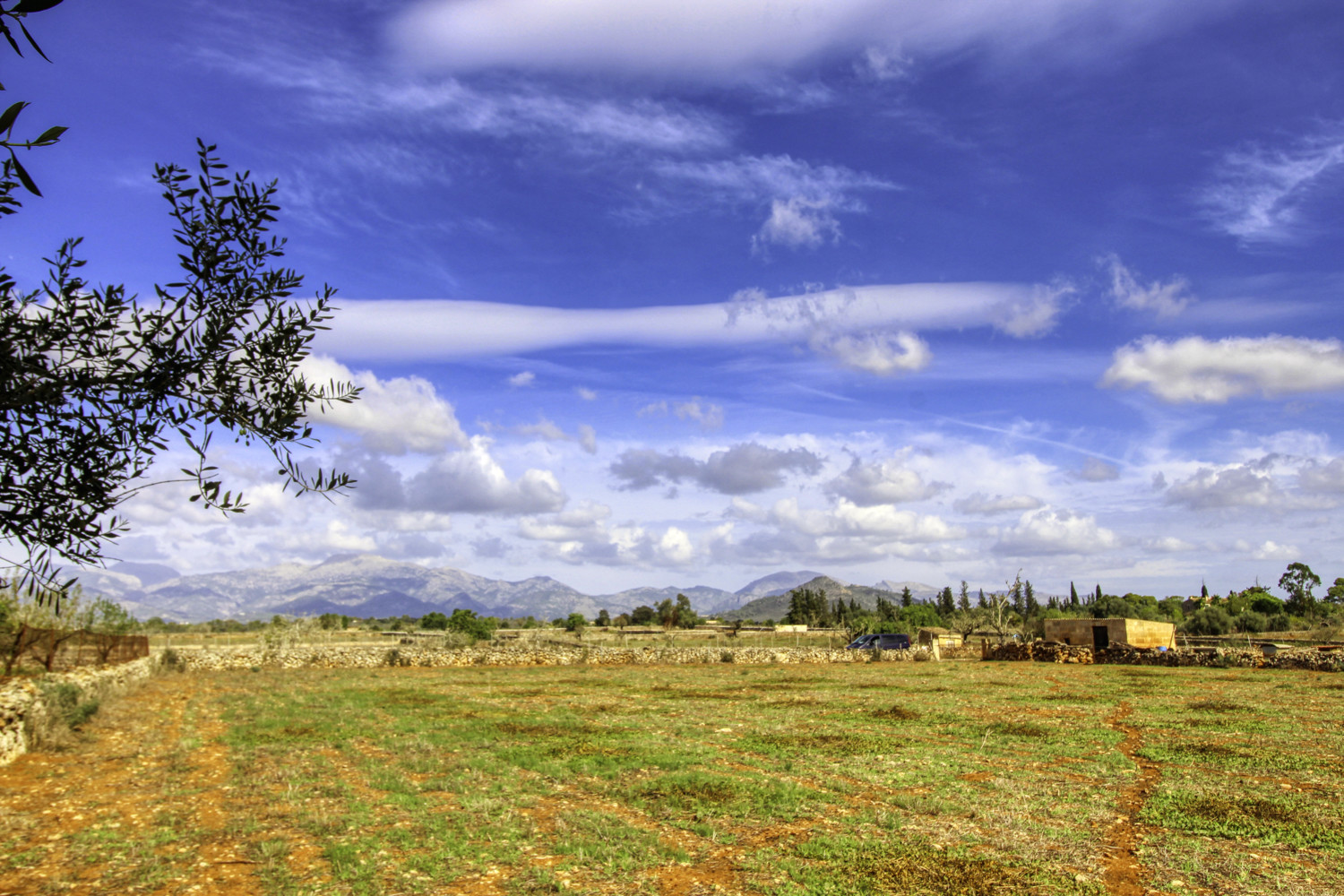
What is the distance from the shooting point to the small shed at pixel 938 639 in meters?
50.9

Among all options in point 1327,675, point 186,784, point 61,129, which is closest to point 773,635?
point 1327,675

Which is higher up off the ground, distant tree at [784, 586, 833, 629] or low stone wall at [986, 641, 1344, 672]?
low stone wall at [986, 641, 1344, 672]

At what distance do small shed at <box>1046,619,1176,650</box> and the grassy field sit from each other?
26086mm

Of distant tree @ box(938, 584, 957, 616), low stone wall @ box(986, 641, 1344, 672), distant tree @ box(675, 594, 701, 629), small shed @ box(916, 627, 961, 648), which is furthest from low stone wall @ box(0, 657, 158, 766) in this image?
distant tree @ box(938, 584, 957, 616)

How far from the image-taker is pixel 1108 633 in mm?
46906

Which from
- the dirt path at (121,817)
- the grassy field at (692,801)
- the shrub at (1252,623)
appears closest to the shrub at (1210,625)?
the shrub at (1252,623)

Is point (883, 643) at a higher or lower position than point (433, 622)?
higher

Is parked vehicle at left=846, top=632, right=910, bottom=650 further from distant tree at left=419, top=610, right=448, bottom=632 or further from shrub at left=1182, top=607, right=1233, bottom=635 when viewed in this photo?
distant tree at left=419, top=610, right=448, bottom=632

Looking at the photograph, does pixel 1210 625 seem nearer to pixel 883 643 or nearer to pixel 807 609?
pixel 883 643

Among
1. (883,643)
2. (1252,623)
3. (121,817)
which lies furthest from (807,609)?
(121,817)

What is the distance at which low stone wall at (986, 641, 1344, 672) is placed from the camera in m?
36.5

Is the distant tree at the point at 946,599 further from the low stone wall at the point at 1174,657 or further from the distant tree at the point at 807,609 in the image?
the low stone wall at the point at 1174,657

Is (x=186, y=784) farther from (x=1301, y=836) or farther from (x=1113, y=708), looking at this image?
(x=1113, y=708)

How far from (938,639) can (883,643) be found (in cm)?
642
